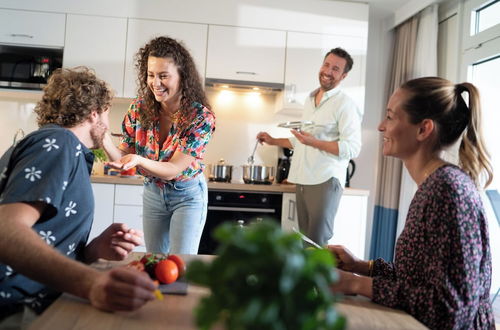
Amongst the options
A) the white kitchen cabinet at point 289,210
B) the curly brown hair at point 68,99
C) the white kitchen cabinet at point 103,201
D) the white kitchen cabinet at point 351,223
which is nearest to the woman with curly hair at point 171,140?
the curly brown hair at point 68,99

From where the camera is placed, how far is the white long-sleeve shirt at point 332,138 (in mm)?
3070

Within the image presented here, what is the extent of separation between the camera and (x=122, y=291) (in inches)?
33.8

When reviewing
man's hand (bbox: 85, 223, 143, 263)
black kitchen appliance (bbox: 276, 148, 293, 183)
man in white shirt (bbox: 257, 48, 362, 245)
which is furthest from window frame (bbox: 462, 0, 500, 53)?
man's hand (bbox: 85, 223, 143, 263)

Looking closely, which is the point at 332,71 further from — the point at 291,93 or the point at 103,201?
the point at 103,201

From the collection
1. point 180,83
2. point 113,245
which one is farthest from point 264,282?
point 180,83

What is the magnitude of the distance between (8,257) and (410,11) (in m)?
3.84

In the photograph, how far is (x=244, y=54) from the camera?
12.3ft

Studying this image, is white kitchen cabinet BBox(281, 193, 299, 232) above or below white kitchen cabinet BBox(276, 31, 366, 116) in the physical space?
below

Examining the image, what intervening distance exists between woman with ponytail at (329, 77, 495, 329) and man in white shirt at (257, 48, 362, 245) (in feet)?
5.40

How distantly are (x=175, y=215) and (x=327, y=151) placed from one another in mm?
1355

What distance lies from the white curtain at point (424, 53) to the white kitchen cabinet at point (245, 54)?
115 centimetres

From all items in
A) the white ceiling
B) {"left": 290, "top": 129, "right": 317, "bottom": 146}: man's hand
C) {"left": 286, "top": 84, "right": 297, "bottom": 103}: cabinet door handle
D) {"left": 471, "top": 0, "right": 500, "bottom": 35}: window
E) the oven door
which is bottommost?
the oven door

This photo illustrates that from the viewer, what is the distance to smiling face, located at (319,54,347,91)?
3.11 metres

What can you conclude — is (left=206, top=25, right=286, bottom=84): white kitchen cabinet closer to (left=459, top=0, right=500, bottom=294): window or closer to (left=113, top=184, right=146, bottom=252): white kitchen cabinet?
(left=113, top=184, right=146, bottom=252): white kitchen cabinet
